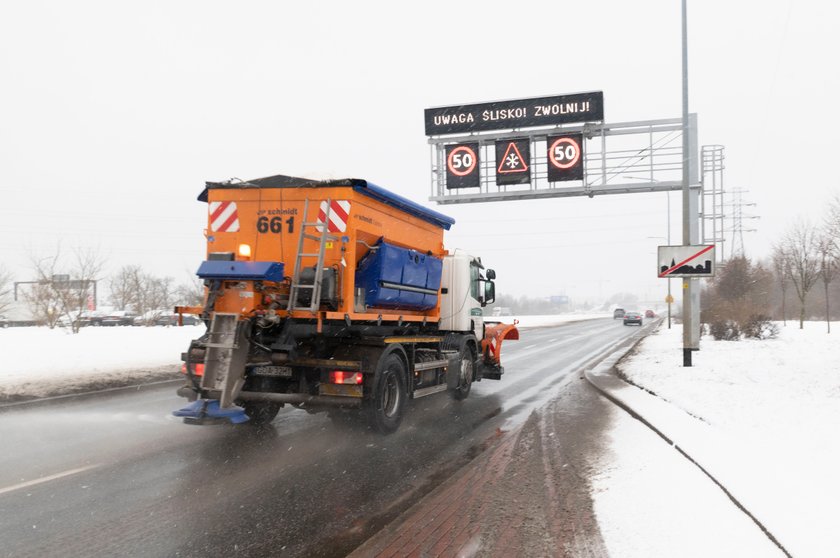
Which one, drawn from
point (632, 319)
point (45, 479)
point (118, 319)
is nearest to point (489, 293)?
point (45, 479)

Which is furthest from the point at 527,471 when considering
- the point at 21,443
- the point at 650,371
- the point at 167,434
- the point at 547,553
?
the point at 650,371

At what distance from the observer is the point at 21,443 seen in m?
6.56

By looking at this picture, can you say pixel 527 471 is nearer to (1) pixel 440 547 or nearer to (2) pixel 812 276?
(1) pixel 440 547

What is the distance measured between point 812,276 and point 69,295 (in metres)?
35.0

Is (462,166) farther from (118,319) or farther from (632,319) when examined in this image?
(632,319)

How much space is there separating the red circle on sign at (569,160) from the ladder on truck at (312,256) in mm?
12551

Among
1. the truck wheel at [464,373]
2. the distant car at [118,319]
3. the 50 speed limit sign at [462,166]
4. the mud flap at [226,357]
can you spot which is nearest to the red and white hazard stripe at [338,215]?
the mud flap at [226,357]

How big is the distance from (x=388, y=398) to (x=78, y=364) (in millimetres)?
10020

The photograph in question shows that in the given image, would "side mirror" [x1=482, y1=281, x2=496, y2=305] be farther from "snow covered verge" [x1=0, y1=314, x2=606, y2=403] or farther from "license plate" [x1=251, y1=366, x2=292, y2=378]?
"snow covered verge" [x1=0, y1=314, x2=606, y2=403]

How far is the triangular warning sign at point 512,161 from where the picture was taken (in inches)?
719

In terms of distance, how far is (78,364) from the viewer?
45.0 feet

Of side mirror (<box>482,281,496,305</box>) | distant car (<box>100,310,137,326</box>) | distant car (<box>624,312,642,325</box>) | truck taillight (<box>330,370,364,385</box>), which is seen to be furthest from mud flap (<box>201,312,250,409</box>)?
distant car (<box>624,312,642,325</box>)

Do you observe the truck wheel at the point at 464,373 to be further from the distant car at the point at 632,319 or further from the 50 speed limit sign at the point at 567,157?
the distant car at the point at 632,319

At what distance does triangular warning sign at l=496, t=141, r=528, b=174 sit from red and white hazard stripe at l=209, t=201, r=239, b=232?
490 inches
